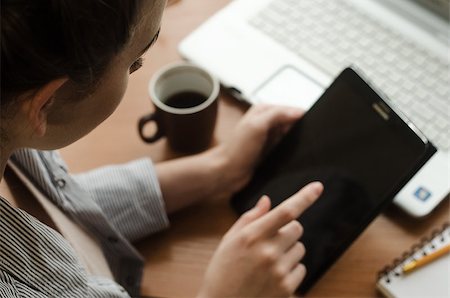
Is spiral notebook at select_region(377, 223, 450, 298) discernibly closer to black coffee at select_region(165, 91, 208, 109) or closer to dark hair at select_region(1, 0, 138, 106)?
black coffee at select_region(165, 91, 208, 109)

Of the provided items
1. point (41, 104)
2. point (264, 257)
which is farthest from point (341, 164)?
point (41, 104)

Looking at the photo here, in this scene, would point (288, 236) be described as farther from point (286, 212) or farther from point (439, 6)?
point (439, 6)

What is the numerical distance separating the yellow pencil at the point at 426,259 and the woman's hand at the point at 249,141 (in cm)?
23

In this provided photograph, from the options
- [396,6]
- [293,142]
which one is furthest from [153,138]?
[396,6]

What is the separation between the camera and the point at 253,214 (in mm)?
694

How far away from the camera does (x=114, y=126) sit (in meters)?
0.84

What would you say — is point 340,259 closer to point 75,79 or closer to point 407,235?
point 407,235

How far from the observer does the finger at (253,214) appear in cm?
69

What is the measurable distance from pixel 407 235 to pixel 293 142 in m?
0.18

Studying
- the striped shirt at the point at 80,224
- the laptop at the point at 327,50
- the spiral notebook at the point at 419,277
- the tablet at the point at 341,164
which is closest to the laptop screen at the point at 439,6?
the laptop at the point at 327,50

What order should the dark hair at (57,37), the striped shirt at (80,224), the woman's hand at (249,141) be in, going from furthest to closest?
1. the woman's hand at (249,141)
2. the striped shirt at (80,224)
3. the dark hair at (57,37)

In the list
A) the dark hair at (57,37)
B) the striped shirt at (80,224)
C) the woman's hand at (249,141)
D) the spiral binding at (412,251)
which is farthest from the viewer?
the woman's hand at (249,141)

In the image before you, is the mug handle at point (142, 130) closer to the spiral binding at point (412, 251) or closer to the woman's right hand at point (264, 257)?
the woman's right hand at point (264, 257)

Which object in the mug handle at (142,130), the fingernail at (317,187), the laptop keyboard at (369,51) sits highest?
the laptop keyboard at (369,51)
